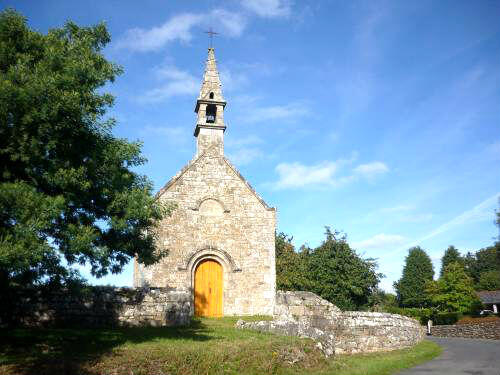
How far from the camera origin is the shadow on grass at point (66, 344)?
9.63 meters

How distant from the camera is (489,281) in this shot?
7994 centimetres

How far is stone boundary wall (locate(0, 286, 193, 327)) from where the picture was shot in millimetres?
13930

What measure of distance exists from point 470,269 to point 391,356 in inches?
3391

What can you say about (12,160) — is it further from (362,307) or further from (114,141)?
(362,307)

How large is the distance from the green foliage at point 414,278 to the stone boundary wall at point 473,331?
4954cm

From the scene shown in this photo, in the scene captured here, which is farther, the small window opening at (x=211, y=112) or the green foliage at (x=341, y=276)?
the green foliage at (x=341, y=276)

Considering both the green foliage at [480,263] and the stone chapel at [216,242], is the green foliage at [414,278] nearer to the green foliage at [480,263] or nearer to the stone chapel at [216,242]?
the green foliage at [480,263]

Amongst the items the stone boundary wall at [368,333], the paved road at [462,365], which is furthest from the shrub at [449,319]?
the paved road at [462,365]

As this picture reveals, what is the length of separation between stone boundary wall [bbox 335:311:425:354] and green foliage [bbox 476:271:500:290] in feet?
232

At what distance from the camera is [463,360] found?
50.3 ft

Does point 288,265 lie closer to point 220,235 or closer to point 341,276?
point 341,276

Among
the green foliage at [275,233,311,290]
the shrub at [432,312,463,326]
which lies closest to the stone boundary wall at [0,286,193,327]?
the green foliage at [275,233,311,290]

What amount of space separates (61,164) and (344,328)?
1174 cm

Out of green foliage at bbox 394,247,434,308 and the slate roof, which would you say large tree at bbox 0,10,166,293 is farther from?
green foliage at bbox 394,247,434,308
